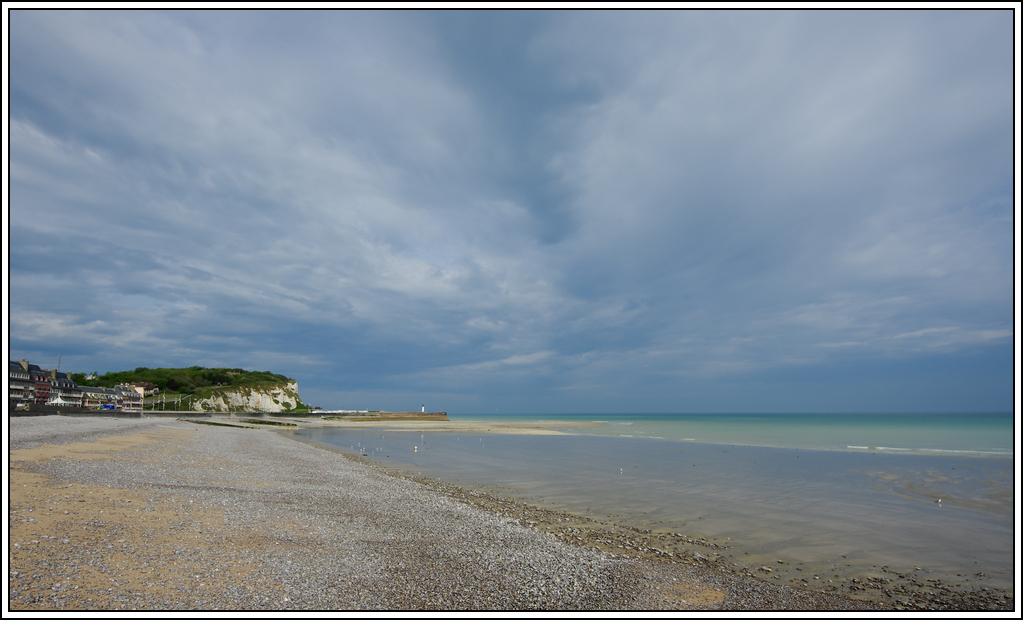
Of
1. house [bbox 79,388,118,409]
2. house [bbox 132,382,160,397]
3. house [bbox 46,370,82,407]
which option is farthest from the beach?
house [bbox 132,382,160,397]

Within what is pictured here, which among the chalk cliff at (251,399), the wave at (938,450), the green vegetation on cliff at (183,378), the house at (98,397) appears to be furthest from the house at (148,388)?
the wave at (938,450)

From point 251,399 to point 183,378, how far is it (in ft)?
105

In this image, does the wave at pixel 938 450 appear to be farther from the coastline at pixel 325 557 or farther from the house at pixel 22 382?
the house at pixel 22 382

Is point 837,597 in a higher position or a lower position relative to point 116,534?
lower

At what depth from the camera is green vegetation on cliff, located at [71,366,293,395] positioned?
13325 cm

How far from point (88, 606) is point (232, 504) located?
7.33 m

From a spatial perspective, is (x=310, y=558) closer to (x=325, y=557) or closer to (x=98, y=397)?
(x=325, y=557)

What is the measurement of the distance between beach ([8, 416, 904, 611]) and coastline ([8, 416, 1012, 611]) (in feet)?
0.11

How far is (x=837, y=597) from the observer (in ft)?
30.4

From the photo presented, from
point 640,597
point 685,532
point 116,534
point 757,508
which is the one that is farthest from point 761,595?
point 116,534

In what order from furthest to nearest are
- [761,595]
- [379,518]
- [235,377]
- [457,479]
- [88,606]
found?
1. [235,377]
2. [457,479]
3. [379,518]
4. [761,595]
5. [88,606]

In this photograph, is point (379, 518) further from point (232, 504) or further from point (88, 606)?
point (88, 606)

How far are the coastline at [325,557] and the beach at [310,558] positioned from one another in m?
0.03

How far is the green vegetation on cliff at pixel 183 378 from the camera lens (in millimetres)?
133250
